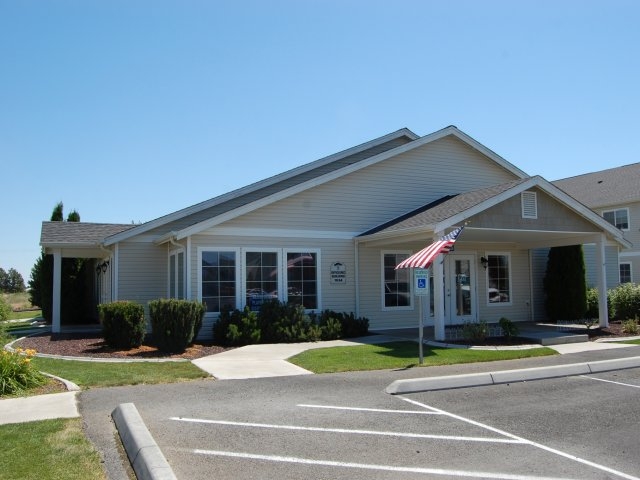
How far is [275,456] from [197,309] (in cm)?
817

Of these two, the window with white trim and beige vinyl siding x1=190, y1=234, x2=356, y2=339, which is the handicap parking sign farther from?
the window with white trim

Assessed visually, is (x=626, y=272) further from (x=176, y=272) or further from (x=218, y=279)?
(x=176, y=272)

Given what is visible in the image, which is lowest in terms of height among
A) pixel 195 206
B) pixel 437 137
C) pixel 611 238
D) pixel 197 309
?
pixel 197 309

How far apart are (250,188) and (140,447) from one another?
13978mm

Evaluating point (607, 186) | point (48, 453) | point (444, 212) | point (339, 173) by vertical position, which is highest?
point (607, 186)

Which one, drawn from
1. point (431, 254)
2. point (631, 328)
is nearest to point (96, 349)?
point (431, 254)

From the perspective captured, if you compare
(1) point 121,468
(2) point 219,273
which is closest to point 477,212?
(2) point 219,273

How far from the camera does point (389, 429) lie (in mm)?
6867

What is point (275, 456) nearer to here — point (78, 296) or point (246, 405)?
point (246, 405)

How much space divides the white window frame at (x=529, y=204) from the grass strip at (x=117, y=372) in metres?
9.56

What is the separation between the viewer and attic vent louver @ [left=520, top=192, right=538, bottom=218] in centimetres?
1538

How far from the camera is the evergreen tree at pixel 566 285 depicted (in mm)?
19953

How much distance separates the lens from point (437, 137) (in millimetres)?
19375

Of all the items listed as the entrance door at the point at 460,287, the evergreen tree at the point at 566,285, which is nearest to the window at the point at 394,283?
the entrance door at the point at 460,287
